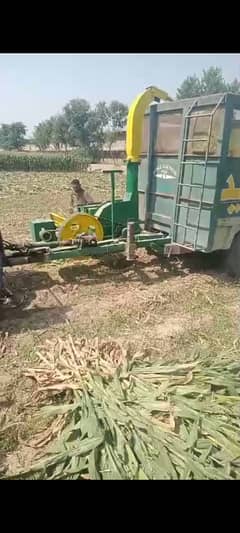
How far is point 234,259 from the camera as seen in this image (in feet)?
19.8

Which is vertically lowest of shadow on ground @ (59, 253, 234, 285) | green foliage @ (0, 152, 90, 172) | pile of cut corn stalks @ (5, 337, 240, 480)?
green foliage @ (0, 152, 90, 172)

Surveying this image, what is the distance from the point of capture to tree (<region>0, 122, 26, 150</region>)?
240ft

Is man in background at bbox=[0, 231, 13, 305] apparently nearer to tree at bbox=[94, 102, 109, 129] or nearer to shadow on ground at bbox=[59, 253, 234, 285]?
shadow on ground at bbox=[59, 253, 234, 285]

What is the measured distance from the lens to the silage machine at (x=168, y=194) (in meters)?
5.17

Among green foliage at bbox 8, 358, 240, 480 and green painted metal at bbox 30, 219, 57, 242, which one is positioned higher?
green painted metal at bbox 30, 219, 57, 242

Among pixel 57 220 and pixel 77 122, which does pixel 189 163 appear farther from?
pixel 77 122

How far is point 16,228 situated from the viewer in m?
8.99

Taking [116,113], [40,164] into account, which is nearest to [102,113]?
[116,113]

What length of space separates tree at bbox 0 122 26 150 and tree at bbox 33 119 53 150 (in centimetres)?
365

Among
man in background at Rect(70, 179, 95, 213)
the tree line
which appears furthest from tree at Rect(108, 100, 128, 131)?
man in background at Rect(70, 179, 95, 213)

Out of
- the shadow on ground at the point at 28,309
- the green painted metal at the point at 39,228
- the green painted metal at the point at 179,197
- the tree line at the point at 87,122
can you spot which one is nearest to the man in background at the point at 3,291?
the shadow on ground at the point at 28,309

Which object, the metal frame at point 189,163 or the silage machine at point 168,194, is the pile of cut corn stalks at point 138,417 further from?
the metal frame at point 189,163

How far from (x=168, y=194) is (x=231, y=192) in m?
1.10

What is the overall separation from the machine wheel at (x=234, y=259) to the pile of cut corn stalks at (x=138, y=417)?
2818 millimetres
